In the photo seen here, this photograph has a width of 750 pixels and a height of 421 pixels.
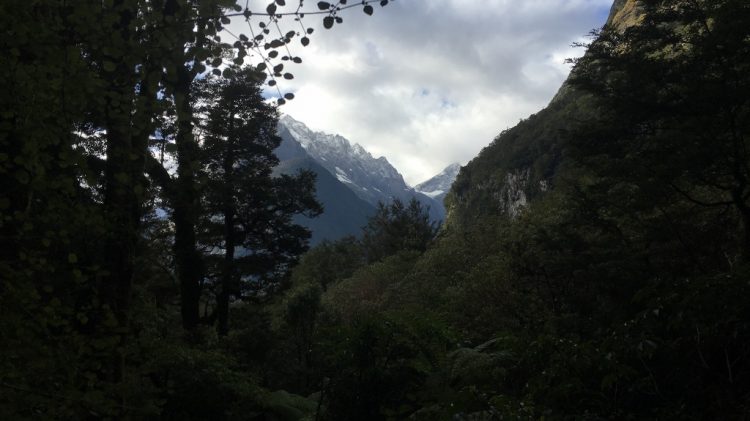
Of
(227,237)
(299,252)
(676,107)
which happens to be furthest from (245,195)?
(676,107)

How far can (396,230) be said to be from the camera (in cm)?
5688

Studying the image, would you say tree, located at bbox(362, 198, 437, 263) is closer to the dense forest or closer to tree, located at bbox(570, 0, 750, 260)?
the dense forest

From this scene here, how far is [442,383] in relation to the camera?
19.1 feet

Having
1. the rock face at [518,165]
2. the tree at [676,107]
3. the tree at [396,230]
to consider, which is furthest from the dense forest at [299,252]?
the rock face at [518,165]

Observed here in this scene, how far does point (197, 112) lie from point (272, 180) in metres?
3.59

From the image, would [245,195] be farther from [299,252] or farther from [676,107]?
[676,107]

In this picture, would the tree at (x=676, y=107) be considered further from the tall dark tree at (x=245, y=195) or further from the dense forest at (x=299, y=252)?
the tall dark tree at (x=245, y=195)

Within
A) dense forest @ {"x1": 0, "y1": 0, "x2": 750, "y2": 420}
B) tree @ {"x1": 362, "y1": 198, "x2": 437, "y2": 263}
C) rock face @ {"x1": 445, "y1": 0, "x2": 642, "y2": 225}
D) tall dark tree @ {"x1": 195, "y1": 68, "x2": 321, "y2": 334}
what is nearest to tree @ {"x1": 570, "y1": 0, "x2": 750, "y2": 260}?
dense forest @ {"x1": 0, "y1": 0, "x2": 750, "y2": 420}

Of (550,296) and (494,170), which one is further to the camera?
(494,170)

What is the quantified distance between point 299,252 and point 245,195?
3.39 metres

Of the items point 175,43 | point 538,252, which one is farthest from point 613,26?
point 175,43

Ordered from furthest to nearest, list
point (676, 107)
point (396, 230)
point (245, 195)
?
point (396, 230), point (245, 195), point (676, 107)

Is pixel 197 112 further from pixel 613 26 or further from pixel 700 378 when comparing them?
A: pixel 700 378

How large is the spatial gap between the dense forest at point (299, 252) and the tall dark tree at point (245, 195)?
8 centimetres
